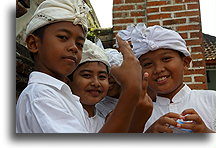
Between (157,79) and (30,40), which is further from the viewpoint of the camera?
(157,79)

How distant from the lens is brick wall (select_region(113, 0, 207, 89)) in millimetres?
1491

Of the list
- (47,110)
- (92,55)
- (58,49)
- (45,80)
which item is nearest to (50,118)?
(47,110)

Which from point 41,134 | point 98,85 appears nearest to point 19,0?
point 98,85

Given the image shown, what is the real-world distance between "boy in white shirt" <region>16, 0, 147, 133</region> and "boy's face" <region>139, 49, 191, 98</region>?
11.5 inches

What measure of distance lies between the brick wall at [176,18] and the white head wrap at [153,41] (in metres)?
0.33

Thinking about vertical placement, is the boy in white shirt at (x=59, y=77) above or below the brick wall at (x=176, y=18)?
below

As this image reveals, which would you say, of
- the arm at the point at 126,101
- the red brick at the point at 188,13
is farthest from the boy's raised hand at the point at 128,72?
the red brick at the point at 188,13

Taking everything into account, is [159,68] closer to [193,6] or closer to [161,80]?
[161,80]

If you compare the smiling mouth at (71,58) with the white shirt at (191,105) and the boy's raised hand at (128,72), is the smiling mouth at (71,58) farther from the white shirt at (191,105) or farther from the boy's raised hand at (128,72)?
the white shirt at (191,105)

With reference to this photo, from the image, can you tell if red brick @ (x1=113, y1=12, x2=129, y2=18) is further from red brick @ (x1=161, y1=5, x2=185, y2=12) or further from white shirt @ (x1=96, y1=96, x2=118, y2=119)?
white shirt @ (x1=96, y1=96, x2=118, y2=119)

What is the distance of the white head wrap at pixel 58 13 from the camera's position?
3.18 feet

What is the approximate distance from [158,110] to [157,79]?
0.14 meters

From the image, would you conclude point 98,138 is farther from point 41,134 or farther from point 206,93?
point 206,93

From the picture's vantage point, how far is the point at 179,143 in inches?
37.7
